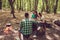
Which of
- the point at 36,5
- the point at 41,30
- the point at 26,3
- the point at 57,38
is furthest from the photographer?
the point at 26,3

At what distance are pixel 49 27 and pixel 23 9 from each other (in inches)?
786

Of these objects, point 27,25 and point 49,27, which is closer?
point 27,25

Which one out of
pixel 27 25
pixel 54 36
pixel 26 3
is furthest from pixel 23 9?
pixel 27 25

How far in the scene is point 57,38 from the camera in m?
15.1

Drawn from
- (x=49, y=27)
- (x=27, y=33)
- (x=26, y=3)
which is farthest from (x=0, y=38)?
(x=26, y=3)

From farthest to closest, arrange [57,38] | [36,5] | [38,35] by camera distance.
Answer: [36,5] < [57,38] < [38,35]

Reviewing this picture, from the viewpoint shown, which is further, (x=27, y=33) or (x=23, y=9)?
(x=23, y=9)

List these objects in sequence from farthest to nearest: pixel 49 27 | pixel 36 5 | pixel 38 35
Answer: pixel 36 5, pixel 49 27, pixel 38 35

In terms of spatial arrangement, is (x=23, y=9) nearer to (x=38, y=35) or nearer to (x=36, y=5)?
(x=36, y=5)

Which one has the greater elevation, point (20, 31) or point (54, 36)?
point (20, 31)

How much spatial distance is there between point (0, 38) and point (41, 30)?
366 cm

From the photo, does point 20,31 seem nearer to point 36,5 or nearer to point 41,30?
point 41,30

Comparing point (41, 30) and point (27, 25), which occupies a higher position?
point (27, 25)

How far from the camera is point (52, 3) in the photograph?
36031 mm
